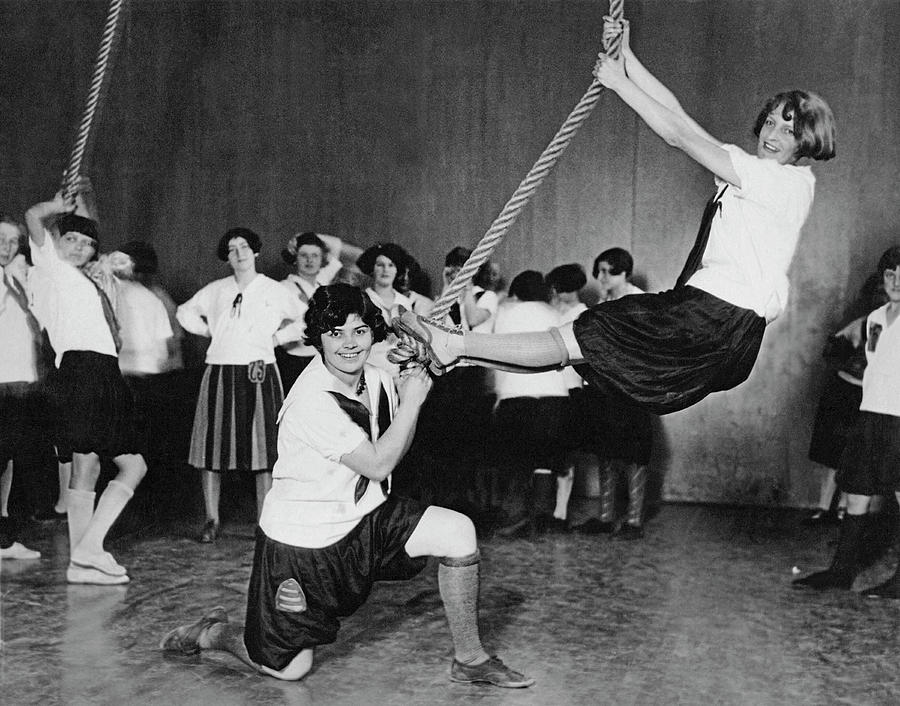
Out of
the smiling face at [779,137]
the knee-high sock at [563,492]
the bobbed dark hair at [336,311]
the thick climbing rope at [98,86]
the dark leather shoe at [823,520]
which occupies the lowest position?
the dark leather shoe at [823,520]

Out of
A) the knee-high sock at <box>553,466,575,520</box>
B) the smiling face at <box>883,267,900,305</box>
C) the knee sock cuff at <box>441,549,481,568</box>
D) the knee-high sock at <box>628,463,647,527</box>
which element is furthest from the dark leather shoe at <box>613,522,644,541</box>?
the knee sock cuff at <box>441,549,481,568</box>

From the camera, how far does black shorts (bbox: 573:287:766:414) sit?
323cm

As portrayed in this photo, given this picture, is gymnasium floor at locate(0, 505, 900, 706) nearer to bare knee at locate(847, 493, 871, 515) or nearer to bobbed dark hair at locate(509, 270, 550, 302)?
bare knee at locate(847, 493, 871, 515)

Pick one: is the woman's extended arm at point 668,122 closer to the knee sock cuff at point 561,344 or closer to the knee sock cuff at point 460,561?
the knee sock cuff at point 561,344

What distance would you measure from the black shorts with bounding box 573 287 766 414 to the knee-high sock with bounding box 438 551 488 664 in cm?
75

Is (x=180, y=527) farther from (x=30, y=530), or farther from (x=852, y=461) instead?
(x=852, y=461)

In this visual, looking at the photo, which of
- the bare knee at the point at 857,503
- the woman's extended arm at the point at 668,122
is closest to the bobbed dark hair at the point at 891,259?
the bare knee at the point at 857,503

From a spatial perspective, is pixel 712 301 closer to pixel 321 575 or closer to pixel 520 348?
Answer: pixel 520 348

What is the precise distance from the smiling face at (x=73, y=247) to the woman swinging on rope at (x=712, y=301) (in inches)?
84.3

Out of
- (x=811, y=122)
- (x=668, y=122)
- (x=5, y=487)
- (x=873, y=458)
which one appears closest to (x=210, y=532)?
(x=5, y=487)

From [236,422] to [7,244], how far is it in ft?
4.63

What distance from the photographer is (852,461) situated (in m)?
4.79

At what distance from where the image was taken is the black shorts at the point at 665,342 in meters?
3.23

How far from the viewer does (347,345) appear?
3.36 m
